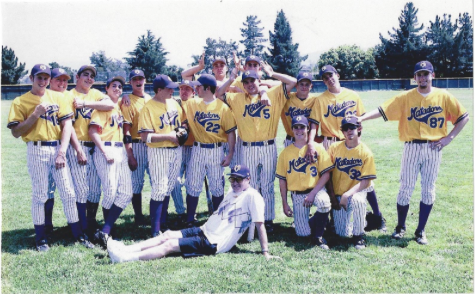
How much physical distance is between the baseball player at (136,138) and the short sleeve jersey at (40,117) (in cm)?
85

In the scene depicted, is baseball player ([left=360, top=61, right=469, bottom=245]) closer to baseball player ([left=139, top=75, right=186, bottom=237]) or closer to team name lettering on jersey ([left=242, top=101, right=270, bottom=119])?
team name lettering on jersey ([left=242, top=101, right=270, bottom=119])

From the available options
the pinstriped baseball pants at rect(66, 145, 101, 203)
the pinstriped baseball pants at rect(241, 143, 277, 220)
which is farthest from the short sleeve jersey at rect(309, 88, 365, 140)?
the pinstriped baseball pants at rect(66, 145, 101, 203)

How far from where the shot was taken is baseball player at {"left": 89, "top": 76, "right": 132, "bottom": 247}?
15.3ft

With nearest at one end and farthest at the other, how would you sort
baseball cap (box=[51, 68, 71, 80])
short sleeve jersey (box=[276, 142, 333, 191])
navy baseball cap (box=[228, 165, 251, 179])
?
navy baseball cap (box=[228, 165, 251, 179]) < short sleeve jersey (box=[276, 142, 333, 191]) < baseball cap (box=[51, 68, 71, 80])

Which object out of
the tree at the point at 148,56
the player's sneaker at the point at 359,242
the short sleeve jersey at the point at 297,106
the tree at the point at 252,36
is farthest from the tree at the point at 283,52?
the player's sneaker at the point at 359,242

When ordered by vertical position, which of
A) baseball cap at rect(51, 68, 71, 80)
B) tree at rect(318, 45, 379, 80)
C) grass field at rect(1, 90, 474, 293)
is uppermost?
tree at rect(318, 45, 379, 80)

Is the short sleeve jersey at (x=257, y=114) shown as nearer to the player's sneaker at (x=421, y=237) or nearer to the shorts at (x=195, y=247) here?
the shorts at (x=195, y=247)

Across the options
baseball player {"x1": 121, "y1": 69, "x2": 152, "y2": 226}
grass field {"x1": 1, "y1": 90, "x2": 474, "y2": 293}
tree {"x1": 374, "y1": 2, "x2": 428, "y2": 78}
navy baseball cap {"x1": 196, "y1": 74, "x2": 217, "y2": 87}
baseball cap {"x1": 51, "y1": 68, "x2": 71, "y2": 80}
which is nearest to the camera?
grass field {"x1": 1, "y1": 90, "x2": 474, "y2": 293}

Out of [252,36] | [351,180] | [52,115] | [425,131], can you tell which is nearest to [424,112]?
[425,131]

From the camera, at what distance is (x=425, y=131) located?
180 inches

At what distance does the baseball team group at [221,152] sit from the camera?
4.33 metres

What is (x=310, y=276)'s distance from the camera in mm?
3723

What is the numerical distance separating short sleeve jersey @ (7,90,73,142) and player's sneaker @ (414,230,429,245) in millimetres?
4185

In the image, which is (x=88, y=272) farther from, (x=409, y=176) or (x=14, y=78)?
(x=14, y=78)
